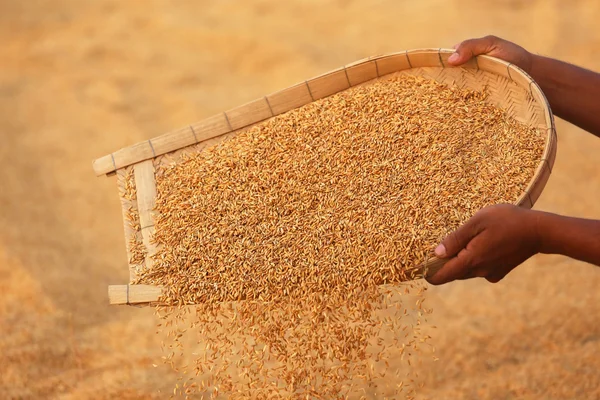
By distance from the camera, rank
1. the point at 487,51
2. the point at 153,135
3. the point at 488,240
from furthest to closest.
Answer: the point at 153,135
the point at 487,51
the point at 488,240

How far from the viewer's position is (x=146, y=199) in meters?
2.01

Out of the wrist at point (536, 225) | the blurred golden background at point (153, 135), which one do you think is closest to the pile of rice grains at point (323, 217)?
the wrist at point (536, 225)

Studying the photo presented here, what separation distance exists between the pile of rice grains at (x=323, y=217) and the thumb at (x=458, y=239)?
48 millimetres

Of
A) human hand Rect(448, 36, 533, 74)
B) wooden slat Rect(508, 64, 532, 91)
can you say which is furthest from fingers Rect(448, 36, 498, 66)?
wooden slat Rect(508, 64, 532, 91)

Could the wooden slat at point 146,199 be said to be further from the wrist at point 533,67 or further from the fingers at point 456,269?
the wrist at point 533,67

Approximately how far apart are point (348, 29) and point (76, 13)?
1.58 meters

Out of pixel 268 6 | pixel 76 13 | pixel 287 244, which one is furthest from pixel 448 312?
pixel 76 13

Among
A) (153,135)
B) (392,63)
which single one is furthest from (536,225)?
(153,135)

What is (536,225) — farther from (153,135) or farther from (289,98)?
(153,135)

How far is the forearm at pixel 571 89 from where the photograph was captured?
6.71ft

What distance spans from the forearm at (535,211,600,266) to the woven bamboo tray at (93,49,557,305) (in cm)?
35

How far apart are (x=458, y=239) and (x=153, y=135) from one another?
223cm

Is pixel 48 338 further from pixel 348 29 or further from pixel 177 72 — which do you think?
pixel 348 29

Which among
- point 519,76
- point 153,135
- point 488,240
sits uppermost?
point 519,76
